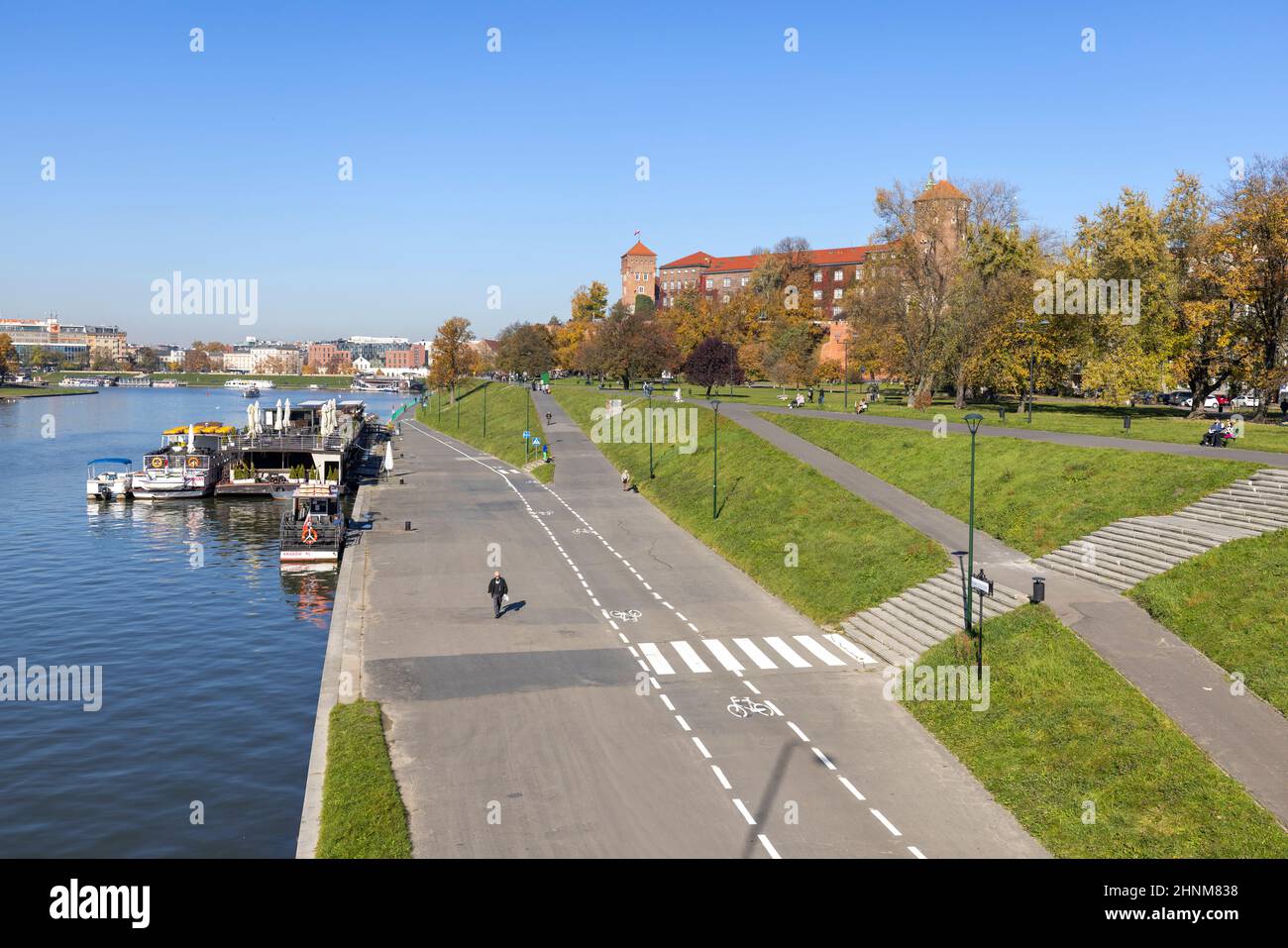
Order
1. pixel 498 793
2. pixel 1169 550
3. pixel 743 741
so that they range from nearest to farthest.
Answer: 1. pixel 498 793
2. pixel 743 741
3. pixel 1169 550

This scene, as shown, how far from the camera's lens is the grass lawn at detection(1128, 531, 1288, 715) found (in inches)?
799

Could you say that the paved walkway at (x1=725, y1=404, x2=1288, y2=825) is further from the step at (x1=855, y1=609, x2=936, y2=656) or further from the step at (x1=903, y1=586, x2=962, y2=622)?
the step at (x1=855, y1=609, x2=936, y2=656)

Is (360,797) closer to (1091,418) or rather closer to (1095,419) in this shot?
(1095,419)

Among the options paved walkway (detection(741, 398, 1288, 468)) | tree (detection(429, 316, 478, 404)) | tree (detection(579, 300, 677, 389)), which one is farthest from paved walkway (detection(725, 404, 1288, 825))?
tree (detection(429, 316, 478, 404))

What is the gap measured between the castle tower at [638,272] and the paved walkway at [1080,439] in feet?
420

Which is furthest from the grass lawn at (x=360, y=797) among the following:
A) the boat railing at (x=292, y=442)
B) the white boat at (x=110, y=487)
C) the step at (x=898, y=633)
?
the white boat at (x=110, y=487)

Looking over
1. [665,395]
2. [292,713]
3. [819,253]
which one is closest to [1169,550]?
[292,713]

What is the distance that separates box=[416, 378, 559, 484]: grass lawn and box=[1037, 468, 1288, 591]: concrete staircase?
120 ft

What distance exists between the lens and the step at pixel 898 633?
83.9ft

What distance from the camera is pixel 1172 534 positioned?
28.3 metres

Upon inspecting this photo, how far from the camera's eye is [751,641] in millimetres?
→ 27219

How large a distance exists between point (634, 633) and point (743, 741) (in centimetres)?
829
